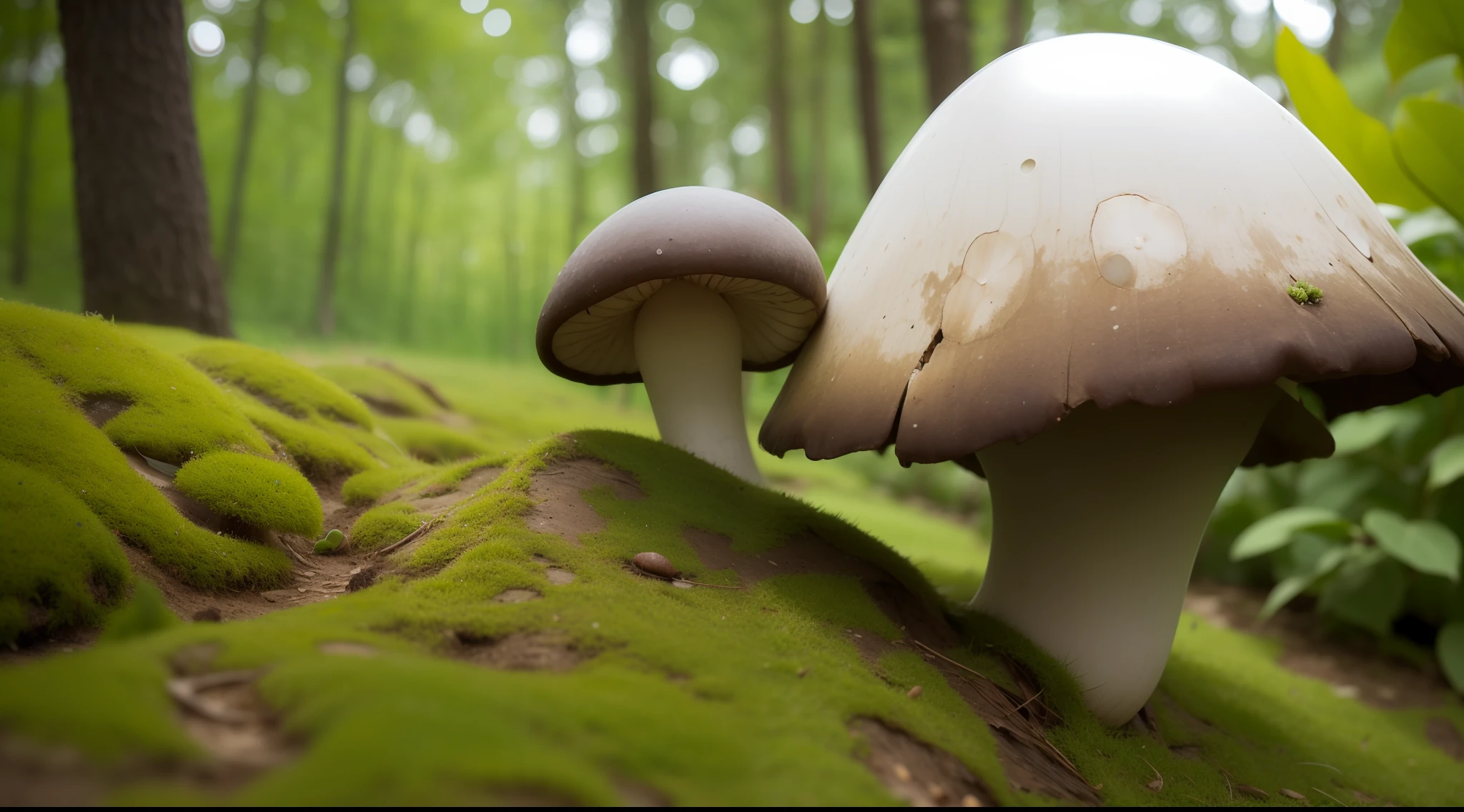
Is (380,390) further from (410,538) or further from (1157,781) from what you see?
(1157,781)

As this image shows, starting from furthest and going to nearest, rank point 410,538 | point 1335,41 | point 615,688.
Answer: point 1335,41 → point 410,538 → point 615,688

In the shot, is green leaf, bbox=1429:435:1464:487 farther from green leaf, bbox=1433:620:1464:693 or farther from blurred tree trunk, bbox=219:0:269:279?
blurred tree trunk, bbox=219:0:269:279

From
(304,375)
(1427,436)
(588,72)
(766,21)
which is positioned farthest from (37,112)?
(1427,436)

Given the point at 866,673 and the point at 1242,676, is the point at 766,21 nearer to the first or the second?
the point at 1242,676

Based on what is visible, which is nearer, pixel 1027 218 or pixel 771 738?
pixel 771 738

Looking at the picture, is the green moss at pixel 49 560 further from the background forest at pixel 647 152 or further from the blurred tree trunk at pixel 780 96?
the blurred tree trunk at pixel 780 96

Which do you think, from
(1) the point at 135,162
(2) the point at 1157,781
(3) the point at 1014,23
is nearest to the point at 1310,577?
(2) the point at 1157,781

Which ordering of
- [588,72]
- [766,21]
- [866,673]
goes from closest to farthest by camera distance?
1. [866,673]
2. [766,21]
3. [588,72]
